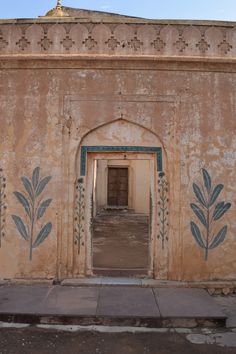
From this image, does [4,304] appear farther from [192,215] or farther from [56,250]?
[192,215]

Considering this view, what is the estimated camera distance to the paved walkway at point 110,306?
4004 millimetres

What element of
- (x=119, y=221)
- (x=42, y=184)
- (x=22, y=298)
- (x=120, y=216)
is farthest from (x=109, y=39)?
(x=120, y=216)

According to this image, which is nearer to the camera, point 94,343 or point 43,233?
point 94,343

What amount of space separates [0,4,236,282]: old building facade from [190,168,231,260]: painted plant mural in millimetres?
15

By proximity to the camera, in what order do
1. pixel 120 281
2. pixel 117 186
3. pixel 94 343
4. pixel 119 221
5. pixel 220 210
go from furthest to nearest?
1. pixel 117 186
2. pixel 119 221
3. pixel 220 210
4. pixel 120 281
5. pixel 94 343

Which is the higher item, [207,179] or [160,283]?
[207,179]

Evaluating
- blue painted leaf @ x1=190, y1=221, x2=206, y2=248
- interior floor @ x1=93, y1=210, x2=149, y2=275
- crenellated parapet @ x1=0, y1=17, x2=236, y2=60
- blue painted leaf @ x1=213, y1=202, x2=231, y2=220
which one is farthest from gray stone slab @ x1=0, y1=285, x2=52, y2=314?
crenellated parapet @ x1=0, y1=17, x2=236, y2=60

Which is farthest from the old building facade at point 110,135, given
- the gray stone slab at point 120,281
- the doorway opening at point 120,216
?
the doorway opening at point 120,216

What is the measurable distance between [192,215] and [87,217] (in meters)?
1.55

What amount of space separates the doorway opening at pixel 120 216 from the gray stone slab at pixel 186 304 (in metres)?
1.30

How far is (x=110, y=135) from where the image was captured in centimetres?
532

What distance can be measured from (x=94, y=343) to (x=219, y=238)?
250cm

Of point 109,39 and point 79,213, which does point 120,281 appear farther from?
point 109,39

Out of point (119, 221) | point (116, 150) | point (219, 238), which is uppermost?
point (116, 150)
